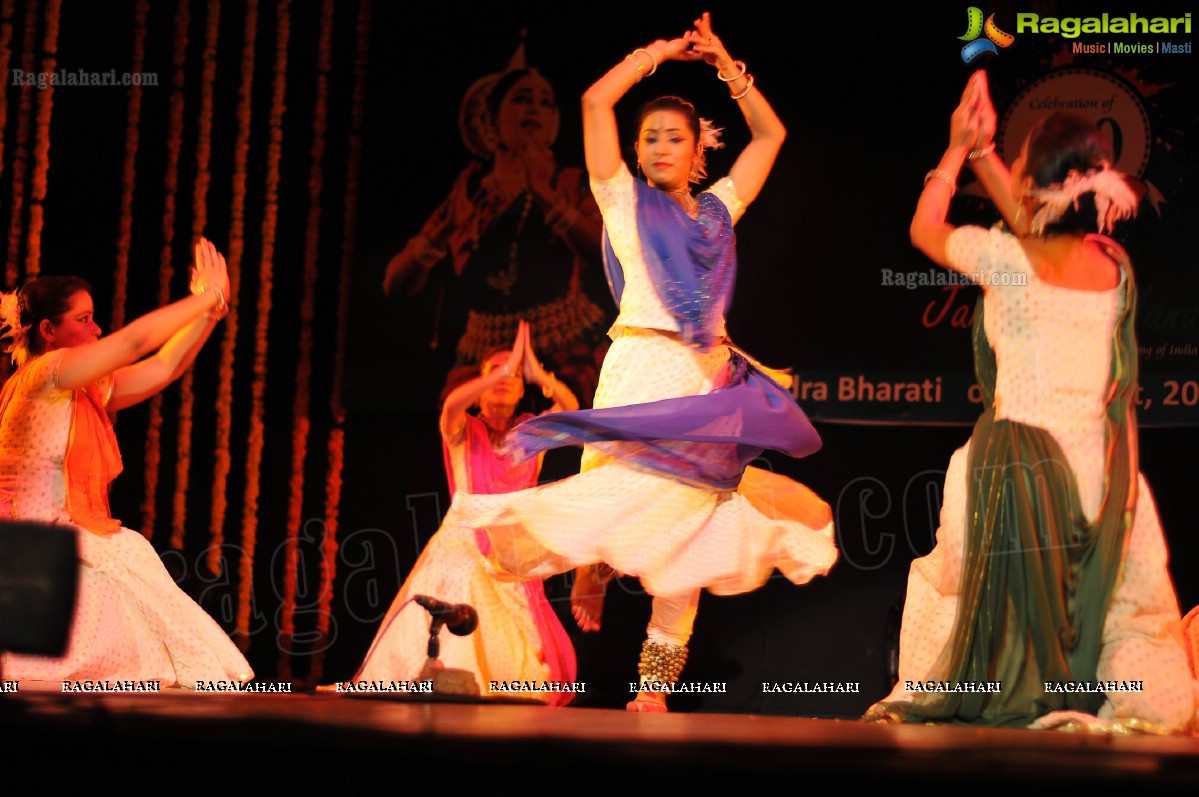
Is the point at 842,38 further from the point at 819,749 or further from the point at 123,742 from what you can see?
the point at 123,742

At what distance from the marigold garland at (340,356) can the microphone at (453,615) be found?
780 mm

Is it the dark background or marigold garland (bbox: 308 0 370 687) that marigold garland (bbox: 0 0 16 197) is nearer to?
the dark background

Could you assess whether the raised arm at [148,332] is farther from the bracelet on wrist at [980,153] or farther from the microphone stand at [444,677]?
the bracelet on wrist at [980,153]

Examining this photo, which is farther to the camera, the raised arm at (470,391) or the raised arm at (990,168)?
the raised arm at (470,391)

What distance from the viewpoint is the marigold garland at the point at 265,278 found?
18.2ft

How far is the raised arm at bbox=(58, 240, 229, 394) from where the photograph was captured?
13.9ft

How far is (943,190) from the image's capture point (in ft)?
12.8

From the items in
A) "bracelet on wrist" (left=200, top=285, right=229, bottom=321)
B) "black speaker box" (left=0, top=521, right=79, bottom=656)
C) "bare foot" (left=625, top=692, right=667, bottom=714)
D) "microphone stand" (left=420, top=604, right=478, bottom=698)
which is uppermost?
"bracelet on wrist" (left=200, top=285, right=229, bottom=321)

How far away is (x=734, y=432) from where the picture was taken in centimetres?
423

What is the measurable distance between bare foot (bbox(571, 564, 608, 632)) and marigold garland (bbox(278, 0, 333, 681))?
3.83 ft

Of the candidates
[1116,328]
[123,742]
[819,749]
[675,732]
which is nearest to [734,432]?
[1116,328]

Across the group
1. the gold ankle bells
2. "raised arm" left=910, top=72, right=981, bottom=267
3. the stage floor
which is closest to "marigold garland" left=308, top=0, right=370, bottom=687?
the gold ankle bells

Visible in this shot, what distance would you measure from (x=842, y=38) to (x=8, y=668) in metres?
3.35

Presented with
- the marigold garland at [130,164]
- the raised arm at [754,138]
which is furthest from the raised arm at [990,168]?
A: the marigold garland at [130,164]
